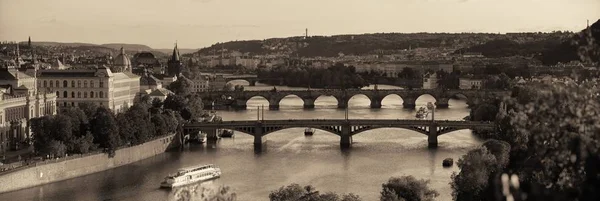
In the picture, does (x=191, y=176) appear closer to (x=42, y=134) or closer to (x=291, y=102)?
(x=42, y=134)

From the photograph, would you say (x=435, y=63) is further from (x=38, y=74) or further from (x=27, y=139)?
(x=27, y=139)

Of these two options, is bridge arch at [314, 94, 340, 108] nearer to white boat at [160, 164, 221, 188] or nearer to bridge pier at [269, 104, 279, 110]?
bridge pier at [269, 104, 279, 110]

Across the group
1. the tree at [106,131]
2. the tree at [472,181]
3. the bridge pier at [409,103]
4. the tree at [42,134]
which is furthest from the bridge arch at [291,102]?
the tree at [472,181]

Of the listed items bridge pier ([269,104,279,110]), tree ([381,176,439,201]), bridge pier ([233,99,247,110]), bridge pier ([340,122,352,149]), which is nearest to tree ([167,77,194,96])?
bridge pier ([233,99,247,110])

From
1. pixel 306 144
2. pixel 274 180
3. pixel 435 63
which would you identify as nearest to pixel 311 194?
pixel 274 180

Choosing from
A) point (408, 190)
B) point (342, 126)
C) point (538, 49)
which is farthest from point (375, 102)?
point (538, 49)

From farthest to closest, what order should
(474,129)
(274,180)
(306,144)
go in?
(474,129) < (306,144) < (274,180)
